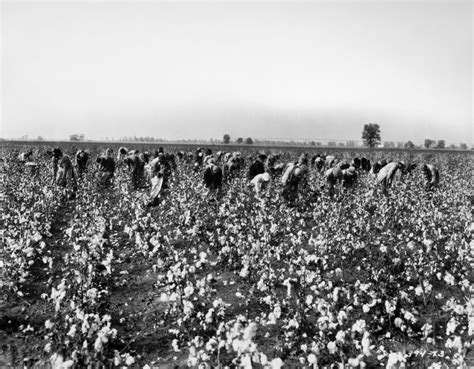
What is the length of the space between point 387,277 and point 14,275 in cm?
610

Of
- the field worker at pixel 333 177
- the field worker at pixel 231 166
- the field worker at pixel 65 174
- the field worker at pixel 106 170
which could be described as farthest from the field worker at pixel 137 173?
the field worker at pixel 333 177

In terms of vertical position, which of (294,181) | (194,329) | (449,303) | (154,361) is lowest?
(154,361)

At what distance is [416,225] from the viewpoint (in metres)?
10.2

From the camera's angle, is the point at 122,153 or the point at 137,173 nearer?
the point at 137,173

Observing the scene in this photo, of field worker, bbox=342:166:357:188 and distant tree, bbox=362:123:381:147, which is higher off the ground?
distant tree, bbox=362:123:381:147

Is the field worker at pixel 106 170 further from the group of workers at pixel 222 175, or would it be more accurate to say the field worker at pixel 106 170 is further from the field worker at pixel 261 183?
the field worker at pixel 261 183

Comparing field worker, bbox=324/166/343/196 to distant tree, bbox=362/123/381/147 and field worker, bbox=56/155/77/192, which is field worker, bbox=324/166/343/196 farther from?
distant tree, bbox=362/123/381/147

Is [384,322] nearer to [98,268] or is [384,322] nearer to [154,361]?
[154,361]

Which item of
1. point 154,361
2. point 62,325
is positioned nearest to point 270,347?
point 154,361

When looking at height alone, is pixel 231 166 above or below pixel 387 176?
above

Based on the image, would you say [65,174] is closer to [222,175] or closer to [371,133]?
A: [222,175]

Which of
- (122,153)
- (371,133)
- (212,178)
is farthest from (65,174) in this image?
(371,133)

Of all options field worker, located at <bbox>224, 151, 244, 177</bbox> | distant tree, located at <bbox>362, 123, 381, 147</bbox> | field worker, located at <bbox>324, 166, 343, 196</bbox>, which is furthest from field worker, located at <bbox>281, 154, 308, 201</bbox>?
distant tree, located at <bbox>362, 123, 381, 147</bbox>

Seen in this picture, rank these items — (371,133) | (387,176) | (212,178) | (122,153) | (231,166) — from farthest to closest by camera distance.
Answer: (371,133)
(122,153)
(231,166)
(387,176)
(212,178)
